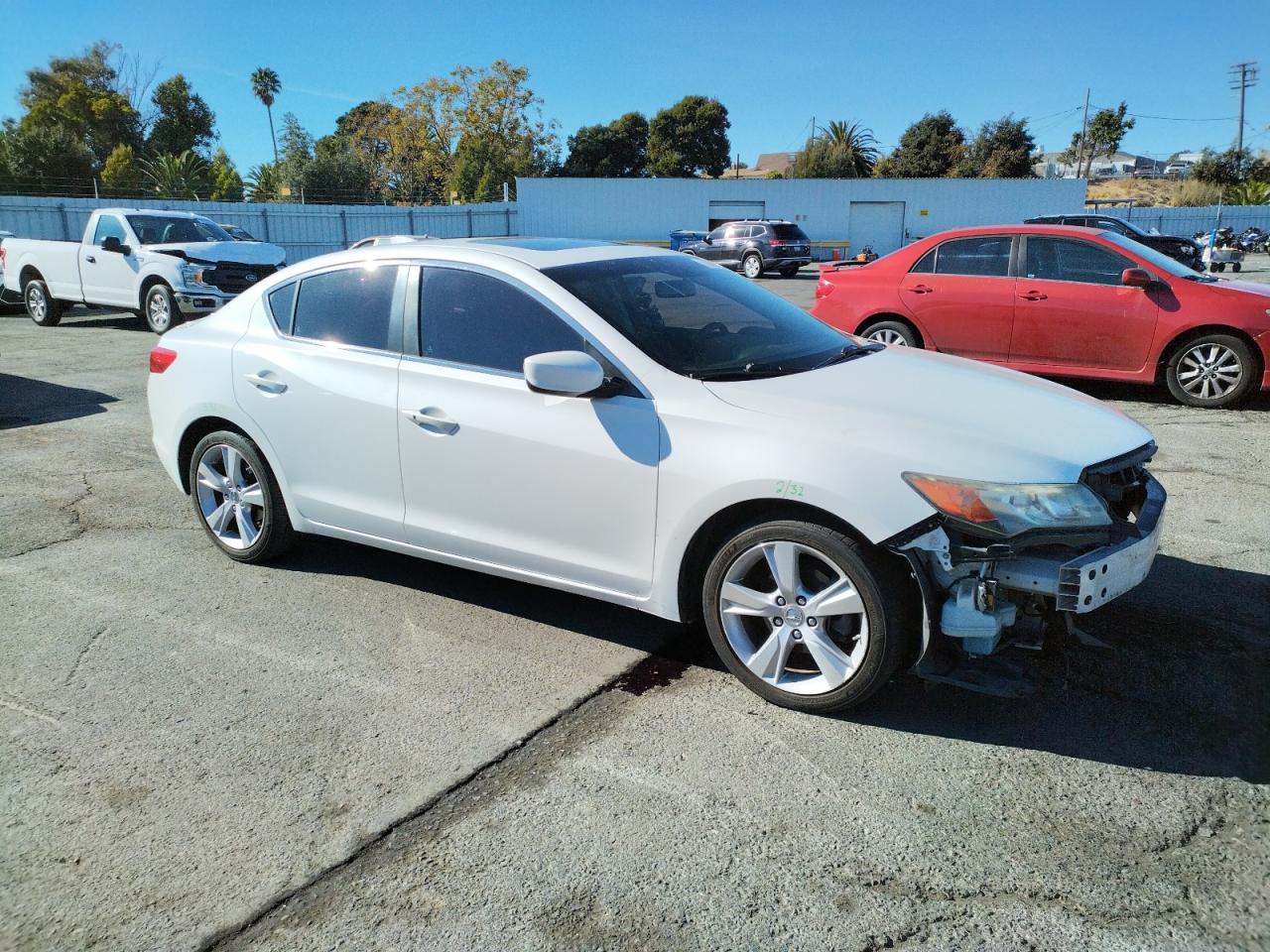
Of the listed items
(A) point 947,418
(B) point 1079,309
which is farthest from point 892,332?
(A) point 947,418

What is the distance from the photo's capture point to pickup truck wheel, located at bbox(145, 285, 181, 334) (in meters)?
14.0

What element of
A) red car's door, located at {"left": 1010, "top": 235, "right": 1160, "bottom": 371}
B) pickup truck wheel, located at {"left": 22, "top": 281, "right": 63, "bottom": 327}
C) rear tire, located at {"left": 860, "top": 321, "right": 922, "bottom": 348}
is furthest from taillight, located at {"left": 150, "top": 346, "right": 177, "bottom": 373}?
pickup truck wheel, located at {"left": 22, "top": 281, "right": 63, "bottom": 327}

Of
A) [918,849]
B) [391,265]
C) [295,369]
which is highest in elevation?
[391,265]

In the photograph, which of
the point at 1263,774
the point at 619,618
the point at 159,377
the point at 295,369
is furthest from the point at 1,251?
the point at 1263,774

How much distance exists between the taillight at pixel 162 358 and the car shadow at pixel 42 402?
4.09 metres

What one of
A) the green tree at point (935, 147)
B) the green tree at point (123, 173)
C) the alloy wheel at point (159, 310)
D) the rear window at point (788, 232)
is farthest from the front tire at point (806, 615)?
the green tree at point (935, 147)

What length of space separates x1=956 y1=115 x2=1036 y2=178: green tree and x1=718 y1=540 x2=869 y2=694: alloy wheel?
2853 inches

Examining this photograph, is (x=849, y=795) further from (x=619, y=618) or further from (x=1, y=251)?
(x=1, y=251)

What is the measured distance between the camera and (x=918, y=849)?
8.67 ft

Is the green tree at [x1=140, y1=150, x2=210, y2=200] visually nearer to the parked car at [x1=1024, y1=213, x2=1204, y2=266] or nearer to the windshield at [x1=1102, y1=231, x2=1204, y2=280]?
the parked car at [x1=1024, y1=213, x2=1204, y2=266]

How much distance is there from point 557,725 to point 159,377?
3.08 meters

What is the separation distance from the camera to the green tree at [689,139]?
78.9 metres

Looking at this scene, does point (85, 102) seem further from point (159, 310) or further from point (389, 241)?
point (389, 241)

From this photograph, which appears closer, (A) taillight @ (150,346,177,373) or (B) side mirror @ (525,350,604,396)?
(B) side mirror @ (525,350,604,396)
